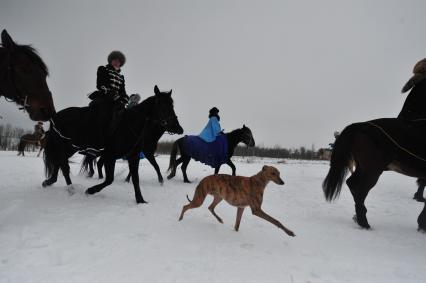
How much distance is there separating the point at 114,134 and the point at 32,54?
2.53 meters

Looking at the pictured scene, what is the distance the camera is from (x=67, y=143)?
7.00 metres

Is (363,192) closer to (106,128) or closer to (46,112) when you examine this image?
(106,128)

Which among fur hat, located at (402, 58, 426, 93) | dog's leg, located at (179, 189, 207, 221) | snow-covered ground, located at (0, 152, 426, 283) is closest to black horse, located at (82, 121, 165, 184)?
snow-covered ground, located at (0, 152, 426, 283)

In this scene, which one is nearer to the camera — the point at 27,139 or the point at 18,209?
the point at 18,209

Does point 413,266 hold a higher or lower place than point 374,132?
lower

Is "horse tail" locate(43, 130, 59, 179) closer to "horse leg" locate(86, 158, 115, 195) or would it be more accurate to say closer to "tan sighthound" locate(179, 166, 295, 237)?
"horse leg" locate(86, 158, 115, 195)

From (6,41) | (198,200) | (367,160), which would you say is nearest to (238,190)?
(198,200)

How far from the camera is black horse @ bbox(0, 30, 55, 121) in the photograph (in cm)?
424

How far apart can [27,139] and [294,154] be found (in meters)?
55.7

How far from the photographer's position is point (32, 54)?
4.46 m

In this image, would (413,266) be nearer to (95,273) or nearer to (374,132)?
(374,132)

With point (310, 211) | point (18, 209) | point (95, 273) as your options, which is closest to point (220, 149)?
point (310, 211)

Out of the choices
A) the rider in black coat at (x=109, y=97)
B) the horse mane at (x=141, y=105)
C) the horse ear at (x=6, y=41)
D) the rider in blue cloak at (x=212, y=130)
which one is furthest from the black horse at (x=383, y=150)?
the horse ear at (x=6, y=41)

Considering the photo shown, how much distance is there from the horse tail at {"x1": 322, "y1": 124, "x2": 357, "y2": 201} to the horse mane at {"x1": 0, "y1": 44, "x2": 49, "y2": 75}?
17.9 ft
